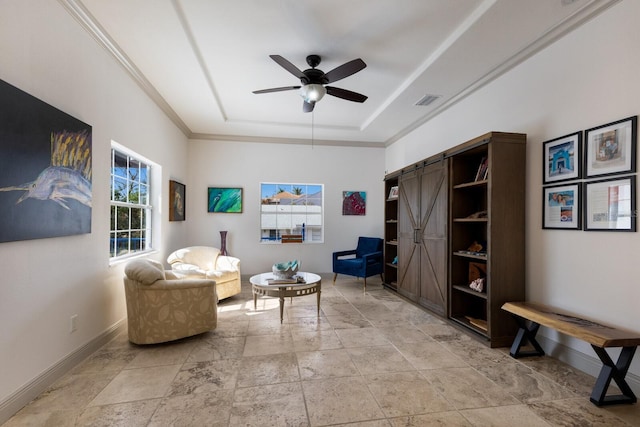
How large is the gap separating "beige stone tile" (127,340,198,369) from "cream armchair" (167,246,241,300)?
1270 millimetres

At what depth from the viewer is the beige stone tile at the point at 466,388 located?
213 cm

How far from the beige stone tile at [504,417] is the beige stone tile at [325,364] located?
0.87 meters

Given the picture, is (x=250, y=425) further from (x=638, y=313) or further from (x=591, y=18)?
(x=591, y=18)

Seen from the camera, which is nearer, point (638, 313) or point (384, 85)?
point (638, 313)

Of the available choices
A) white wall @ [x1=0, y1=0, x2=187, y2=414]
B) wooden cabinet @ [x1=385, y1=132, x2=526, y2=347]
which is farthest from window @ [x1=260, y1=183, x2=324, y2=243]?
white wall @ [x1=0, y1=0, x2=187, y2=414]

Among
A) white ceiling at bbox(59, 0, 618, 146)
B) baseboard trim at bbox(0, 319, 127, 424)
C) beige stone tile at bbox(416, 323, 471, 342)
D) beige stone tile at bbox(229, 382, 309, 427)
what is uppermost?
white ceiling at bbox(59, 0, 618, 146)

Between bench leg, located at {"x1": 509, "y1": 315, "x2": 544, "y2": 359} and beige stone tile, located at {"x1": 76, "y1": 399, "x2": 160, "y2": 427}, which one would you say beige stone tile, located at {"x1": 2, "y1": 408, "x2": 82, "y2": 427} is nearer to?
beige stone tile, located at {"x1": 76, "y1": 399, "x2": 160, "y2": 427}

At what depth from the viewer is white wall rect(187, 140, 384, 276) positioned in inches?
247

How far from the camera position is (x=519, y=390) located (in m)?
2.28

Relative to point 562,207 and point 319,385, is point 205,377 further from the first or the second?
point 562,207

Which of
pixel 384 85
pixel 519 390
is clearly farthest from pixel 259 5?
pixel 519 390

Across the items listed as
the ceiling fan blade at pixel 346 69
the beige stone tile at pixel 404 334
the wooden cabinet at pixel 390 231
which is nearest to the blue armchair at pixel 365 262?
the wooden cabinet at pixel 390 231

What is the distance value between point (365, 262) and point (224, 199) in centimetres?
313

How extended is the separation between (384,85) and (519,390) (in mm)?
3618
